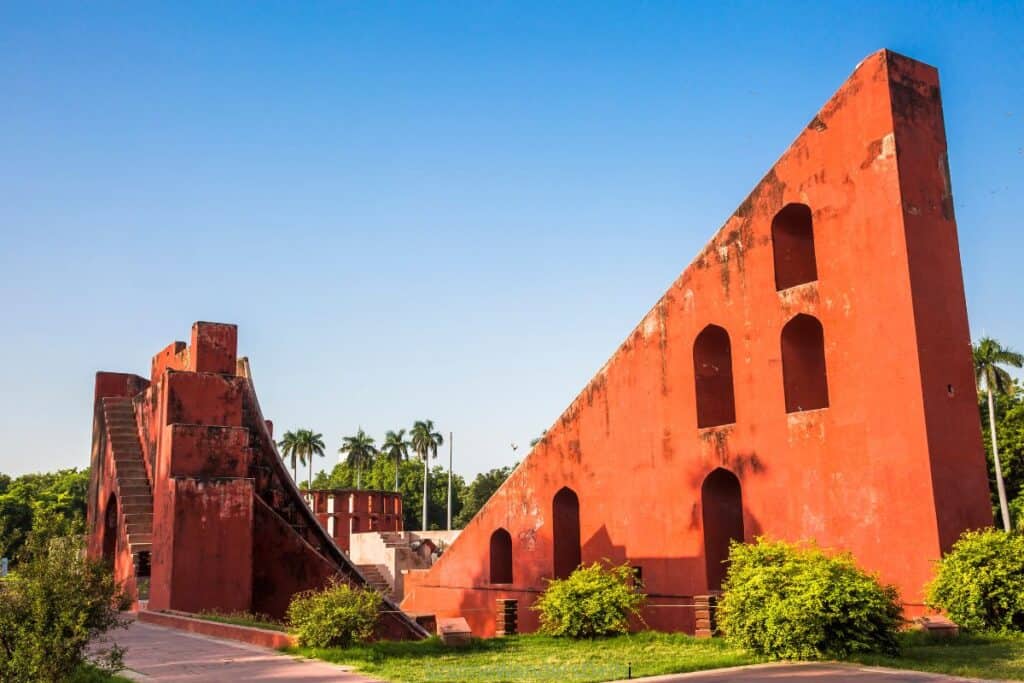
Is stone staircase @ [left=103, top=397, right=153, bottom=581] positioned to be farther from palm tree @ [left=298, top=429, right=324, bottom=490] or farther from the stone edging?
palm tree @ [left=298, top=429, right=324, bottom=490]

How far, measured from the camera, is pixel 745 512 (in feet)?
48.9

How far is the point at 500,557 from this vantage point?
1997 cm

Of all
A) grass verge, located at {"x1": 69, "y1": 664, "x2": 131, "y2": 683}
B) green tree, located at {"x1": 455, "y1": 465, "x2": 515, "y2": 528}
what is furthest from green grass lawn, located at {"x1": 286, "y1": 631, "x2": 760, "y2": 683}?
green tree, located at {"x1": 455, "y1": 465, "x2": 515, "y2": 528}

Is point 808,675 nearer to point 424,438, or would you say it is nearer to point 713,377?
point 713,377

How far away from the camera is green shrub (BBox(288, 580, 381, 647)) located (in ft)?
35.6

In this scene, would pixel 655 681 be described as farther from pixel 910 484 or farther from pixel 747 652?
pixel 910 484

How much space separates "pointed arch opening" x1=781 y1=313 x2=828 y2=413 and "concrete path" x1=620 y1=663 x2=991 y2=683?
5.80m

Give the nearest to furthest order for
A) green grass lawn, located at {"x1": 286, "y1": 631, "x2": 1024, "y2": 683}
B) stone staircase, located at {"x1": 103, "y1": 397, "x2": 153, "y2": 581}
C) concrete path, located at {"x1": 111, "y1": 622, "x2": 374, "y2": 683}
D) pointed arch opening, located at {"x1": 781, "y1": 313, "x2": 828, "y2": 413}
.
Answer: concrete path, located at {"x1": 111, "y1": 622, "x2": 374, "y2": 683} → green grass lawn, located at {"x1": 286, "y1": 631, "x2": 1024, "y2": 683} → pointed arch opening, located at {"x1": 781, "y1": 313, "x2": 828, "y2": 413} → stone staircase, located at {"x1": 103, "y1": 397, "x2": 153, "y2": 581}

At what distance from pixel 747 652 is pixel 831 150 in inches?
313

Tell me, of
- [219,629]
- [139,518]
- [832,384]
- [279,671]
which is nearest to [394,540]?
[139,518]

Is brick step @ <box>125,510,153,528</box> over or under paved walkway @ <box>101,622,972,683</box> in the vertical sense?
over

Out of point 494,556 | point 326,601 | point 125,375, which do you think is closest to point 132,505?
point 125,375

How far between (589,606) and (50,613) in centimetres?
762

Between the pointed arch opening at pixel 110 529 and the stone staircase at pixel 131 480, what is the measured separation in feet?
3.19
